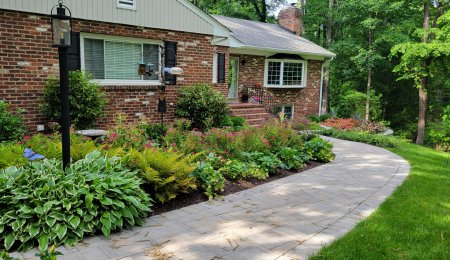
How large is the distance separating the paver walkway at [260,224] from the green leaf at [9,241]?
0.49 metres

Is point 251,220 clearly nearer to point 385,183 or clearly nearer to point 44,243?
point 44,243

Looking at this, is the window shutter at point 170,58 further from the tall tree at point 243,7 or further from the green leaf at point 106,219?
the tall tree at point 243,7

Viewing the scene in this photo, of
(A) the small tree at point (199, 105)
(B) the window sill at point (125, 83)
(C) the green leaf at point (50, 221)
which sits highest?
(B) the window sill at point (125, 83)

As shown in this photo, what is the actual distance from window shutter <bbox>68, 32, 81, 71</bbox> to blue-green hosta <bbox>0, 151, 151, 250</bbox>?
4.15 m

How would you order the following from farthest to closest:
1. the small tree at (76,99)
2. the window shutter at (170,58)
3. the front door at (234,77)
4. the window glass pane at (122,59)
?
the front door at (234,77) < the window shutter at (170,58) < the window glass pane at (122,59) < the small tree at (76,99)

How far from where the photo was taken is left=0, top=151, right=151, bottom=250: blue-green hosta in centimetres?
330

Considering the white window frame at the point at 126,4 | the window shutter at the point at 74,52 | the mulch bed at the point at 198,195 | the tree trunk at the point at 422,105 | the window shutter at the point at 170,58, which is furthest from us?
the tree trunk at the point at 422,105

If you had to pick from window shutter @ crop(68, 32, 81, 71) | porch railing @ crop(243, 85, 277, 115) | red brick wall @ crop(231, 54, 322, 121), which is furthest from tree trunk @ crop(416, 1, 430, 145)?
window shutter @ crop(68, 32, 81, 71)

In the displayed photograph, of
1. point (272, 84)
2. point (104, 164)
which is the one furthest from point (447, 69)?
point (104, 164)

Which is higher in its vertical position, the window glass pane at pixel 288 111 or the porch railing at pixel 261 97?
the porch railing at pixel 261 97

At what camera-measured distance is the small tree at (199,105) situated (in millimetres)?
9492

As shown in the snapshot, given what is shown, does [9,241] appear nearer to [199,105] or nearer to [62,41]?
[62,41]

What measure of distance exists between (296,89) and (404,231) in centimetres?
1253

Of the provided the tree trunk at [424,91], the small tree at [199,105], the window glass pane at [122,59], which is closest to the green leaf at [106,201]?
the window glass pane at [122,59]
